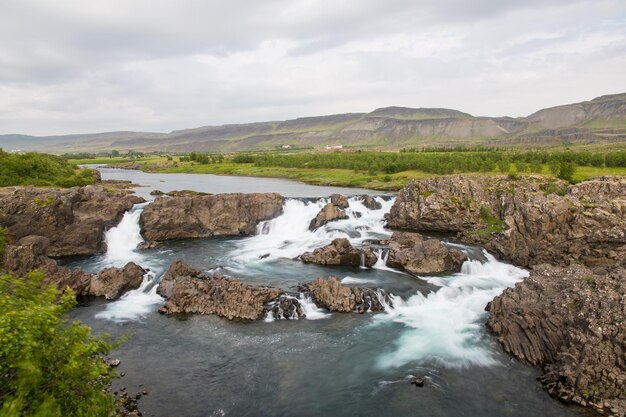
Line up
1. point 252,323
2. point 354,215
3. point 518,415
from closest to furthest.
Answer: point 518,415 < point 252,323 < point 354,215

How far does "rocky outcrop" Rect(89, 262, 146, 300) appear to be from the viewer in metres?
33.6

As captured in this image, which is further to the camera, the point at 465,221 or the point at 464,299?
the point at 465,221

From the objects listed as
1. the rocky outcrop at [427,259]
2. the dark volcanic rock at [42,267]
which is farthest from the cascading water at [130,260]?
the rocky outcrop at [427,259]

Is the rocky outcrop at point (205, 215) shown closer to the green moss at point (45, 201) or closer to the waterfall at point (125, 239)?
the waterfall at point (125, 239)

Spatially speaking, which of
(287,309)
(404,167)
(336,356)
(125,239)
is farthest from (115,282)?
(404,167)

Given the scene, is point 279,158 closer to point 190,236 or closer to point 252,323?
point 190,236

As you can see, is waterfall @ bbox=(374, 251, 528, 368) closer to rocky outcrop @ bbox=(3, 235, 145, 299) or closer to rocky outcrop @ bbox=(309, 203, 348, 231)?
rocky outcrop @ bbox=(3, 235, 145, 299)

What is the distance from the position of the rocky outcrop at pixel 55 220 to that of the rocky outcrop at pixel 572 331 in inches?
1691

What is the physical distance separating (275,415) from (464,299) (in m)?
19.7

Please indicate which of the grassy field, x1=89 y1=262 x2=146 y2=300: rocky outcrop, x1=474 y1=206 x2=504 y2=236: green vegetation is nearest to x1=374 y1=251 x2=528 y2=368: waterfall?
x1=474 y1=206 x2=504 y2=236: green vegetation

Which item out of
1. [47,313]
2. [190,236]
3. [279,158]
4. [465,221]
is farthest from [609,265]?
[279,158]

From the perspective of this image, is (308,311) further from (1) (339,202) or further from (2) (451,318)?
(1) (339,202)

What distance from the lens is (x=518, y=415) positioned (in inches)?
766

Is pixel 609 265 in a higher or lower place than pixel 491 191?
lower
